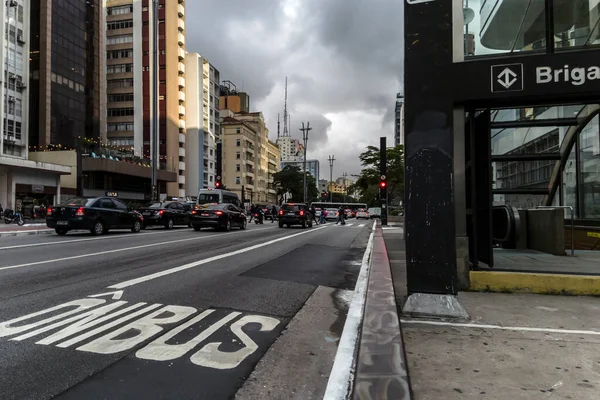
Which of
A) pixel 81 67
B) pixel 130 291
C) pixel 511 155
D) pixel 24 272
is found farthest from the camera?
pixel 81 67

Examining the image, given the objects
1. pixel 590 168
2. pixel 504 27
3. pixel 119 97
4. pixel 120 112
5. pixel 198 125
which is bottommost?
pixel 590 168

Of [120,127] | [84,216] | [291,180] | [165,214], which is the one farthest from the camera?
[291,180]

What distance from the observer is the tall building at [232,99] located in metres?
109

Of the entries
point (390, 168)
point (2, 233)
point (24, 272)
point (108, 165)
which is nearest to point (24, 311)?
point (24, 272)

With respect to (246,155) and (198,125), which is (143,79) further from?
(246,155)

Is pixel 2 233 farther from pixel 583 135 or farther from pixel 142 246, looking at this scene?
pixel 583 135

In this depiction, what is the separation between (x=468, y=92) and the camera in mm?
4973

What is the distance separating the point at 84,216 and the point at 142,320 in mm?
12604

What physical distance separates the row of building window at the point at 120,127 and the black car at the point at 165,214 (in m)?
52.2

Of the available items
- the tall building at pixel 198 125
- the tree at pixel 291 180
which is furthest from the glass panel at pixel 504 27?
the tree at pixel 291 180

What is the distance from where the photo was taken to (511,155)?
38.3ft

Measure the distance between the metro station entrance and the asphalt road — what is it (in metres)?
2.00

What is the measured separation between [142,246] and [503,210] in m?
9.27

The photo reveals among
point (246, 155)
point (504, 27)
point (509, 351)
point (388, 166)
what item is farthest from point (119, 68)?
point (509, 351)
